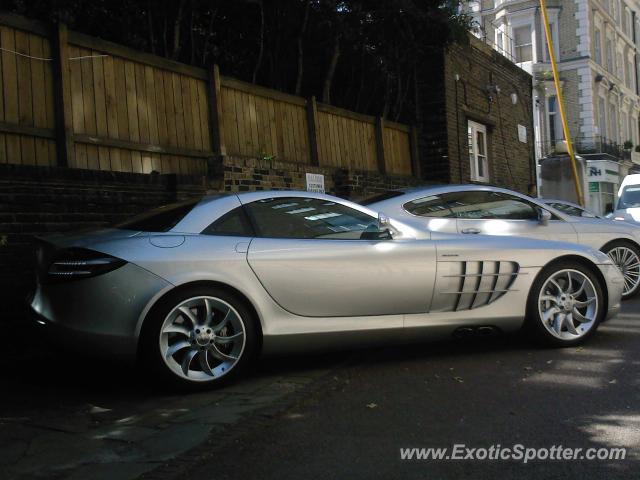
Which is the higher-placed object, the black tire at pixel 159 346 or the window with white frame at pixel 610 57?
the window with white frame at pixel 610 57

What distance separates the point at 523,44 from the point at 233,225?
109 ft

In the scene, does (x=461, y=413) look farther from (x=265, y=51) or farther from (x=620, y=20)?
(x=620, y=20)

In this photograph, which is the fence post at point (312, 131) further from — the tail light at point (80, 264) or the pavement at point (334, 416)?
the tail light at point (80, 264)

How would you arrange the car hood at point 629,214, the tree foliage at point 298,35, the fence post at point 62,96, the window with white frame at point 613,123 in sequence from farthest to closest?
the window with white frame at point 613,123 → the car hood at point 629,214 → the tree foliage at point 298,35 → the fence post at point 62,96

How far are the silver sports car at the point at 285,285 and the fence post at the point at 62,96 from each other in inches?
96.7

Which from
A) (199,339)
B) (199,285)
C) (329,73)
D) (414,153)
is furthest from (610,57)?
(199,339)

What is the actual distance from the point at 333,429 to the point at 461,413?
769mm

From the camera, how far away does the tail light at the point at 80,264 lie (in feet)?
13.7

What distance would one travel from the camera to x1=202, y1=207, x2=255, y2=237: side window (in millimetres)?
4600

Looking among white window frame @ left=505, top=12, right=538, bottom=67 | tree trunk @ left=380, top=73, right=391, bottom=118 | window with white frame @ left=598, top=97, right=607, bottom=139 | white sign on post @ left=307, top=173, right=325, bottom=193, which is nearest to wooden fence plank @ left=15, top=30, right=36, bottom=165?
white sign on post @ left=307, top=173, right=325, bottom=193

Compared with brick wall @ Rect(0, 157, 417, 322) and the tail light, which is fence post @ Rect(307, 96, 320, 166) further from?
the tail light

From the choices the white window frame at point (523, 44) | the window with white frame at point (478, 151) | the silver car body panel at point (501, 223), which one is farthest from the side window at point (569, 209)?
the white window frame at point (523, 44)

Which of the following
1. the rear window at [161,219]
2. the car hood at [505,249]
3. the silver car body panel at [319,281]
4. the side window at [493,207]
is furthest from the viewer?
the side window at [493,207]

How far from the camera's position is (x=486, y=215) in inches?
280
